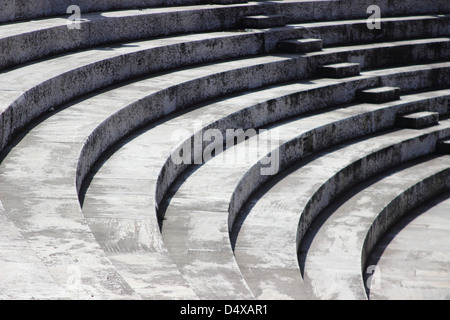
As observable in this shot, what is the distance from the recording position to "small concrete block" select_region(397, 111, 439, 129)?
33.4 feet

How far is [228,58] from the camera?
1032 cm

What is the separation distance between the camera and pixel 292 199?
7504 millimetres

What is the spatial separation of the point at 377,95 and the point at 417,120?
0.64 m

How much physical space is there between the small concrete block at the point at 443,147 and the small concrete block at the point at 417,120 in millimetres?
350

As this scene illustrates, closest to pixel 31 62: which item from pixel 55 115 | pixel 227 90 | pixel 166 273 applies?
pixel 55 115

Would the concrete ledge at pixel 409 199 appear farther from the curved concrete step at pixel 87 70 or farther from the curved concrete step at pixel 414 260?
the curved concrete step at pixel 87 70

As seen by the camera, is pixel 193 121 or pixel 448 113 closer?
pixel 193 121

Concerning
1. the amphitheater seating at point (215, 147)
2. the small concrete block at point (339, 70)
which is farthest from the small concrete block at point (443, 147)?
the small concrete block at point (339, 70)

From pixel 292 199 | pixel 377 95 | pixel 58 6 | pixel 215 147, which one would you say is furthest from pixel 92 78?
pixel 377 95

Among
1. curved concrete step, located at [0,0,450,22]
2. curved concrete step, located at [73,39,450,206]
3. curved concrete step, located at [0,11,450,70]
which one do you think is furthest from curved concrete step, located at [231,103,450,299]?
curved concrete step, located at [0,0,450,22]

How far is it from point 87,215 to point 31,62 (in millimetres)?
3129

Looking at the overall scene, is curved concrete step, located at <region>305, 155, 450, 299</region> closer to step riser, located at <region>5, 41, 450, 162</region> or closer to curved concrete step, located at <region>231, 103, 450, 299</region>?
curved concrete step, located at <region>231, 103, 450, 299</region>

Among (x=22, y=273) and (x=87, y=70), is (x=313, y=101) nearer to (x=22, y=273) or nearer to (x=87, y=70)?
(x=87, y=70)

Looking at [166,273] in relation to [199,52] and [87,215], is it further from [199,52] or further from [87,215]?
[199,52]
